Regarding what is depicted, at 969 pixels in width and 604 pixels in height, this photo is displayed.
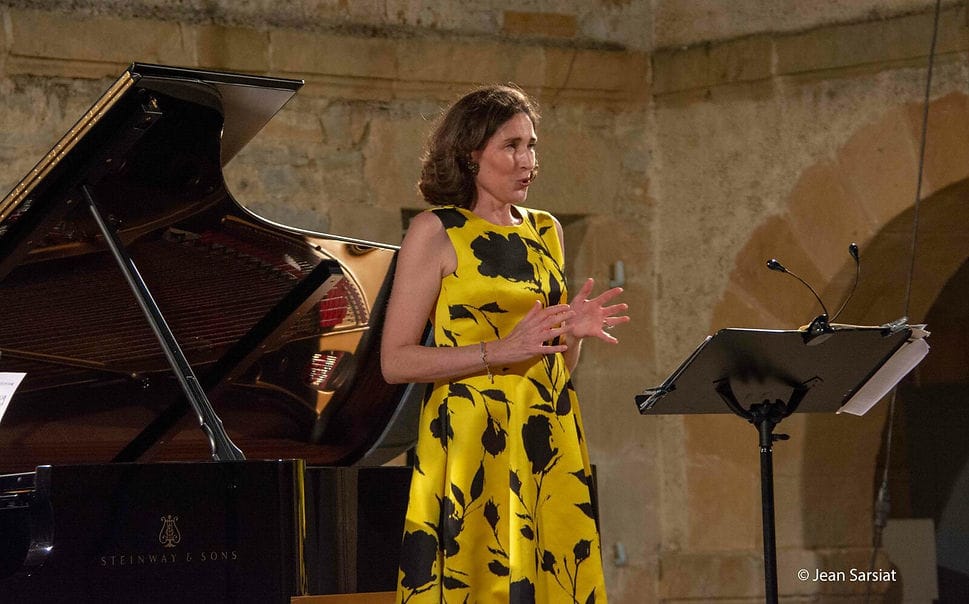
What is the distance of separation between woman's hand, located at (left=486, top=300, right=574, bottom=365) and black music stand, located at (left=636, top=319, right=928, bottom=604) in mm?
354

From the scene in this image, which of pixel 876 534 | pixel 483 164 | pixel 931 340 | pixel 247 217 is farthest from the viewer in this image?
pixel 931 340

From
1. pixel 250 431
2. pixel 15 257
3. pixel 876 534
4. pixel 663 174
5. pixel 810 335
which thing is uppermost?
pixel 663 174

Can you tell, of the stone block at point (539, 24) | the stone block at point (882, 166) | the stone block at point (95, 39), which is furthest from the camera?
the stone block at point (539, 24)

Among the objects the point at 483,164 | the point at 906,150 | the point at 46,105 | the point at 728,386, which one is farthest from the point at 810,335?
the point at 46,105

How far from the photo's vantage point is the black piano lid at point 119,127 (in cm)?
261

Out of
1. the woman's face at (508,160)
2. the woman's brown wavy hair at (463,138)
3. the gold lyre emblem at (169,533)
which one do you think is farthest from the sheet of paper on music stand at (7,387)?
the woman's face at (508,160)

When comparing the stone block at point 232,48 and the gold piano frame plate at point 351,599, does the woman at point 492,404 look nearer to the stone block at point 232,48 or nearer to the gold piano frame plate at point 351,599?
the gold piano frame plate at point 351,599

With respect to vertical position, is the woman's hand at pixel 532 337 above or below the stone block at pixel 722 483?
above

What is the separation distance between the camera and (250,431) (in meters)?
3.49

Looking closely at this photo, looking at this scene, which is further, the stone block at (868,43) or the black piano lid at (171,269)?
the stone block at (868,43)

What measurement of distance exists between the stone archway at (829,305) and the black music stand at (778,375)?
8.28 feet

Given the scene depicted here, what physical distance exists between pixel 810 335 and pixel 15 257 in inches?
65.4

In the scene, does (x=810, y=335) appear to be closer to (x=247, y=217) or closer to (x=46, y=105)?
(x=247, y=217)

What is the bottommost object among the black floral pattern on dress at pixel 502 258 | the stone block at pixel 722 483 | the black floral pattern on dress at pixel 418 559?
the stone block at pixel 722 483
